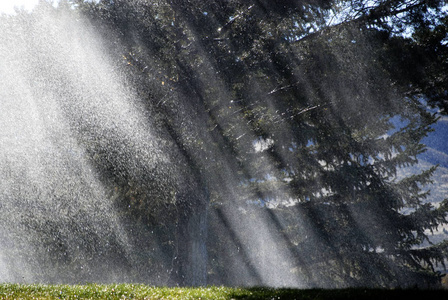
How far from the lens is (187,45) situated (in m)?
10.4

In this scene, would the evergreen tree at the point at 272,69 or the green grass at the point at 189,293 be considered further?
the evergreen tree at the point at 272,69

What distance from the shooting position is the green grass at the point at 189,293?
4523mm

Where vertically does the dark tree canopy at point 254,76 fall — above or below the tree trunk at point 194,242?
above

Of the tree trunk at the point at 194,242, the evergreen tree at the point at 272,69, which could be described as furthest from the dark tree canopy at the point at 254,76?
the tree trunk at the point at 194,242

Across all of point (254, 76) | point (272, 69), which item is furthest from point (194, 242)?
point (272, 69)

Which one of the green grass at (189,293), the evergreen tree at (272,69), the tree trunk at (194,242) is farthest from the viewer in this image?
the tree trunk at (194,242)

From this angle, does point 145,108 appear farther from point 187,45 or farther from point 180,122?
point 187,45

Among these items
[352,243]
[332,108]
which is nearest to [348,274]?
[352,243]

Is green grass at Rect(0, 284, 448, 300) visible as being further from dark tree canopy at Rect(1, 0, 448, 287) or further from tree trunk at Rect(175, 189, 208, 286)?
tree trunk at Rect(175, 189, 208, 286)

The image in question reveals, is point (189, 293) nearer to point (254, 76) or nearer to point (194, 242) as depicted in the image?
point (194, 242)

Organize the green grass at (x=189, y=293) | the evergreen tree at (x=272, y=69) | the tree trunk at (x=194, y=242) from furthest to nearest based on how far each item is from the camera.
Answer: the tree trunk at (x=194, y=242) < the evergreen tree at (x=272, y=69) < the green grass at (x=189, y=293)

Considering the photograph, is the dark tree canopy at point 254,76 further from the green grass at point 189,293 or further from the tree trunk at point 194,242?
the green grass at point 189,293

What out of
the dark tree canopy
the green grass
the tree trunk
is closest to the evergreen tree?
the dark tree canopy

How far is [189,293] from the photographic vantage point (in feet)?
17.6
